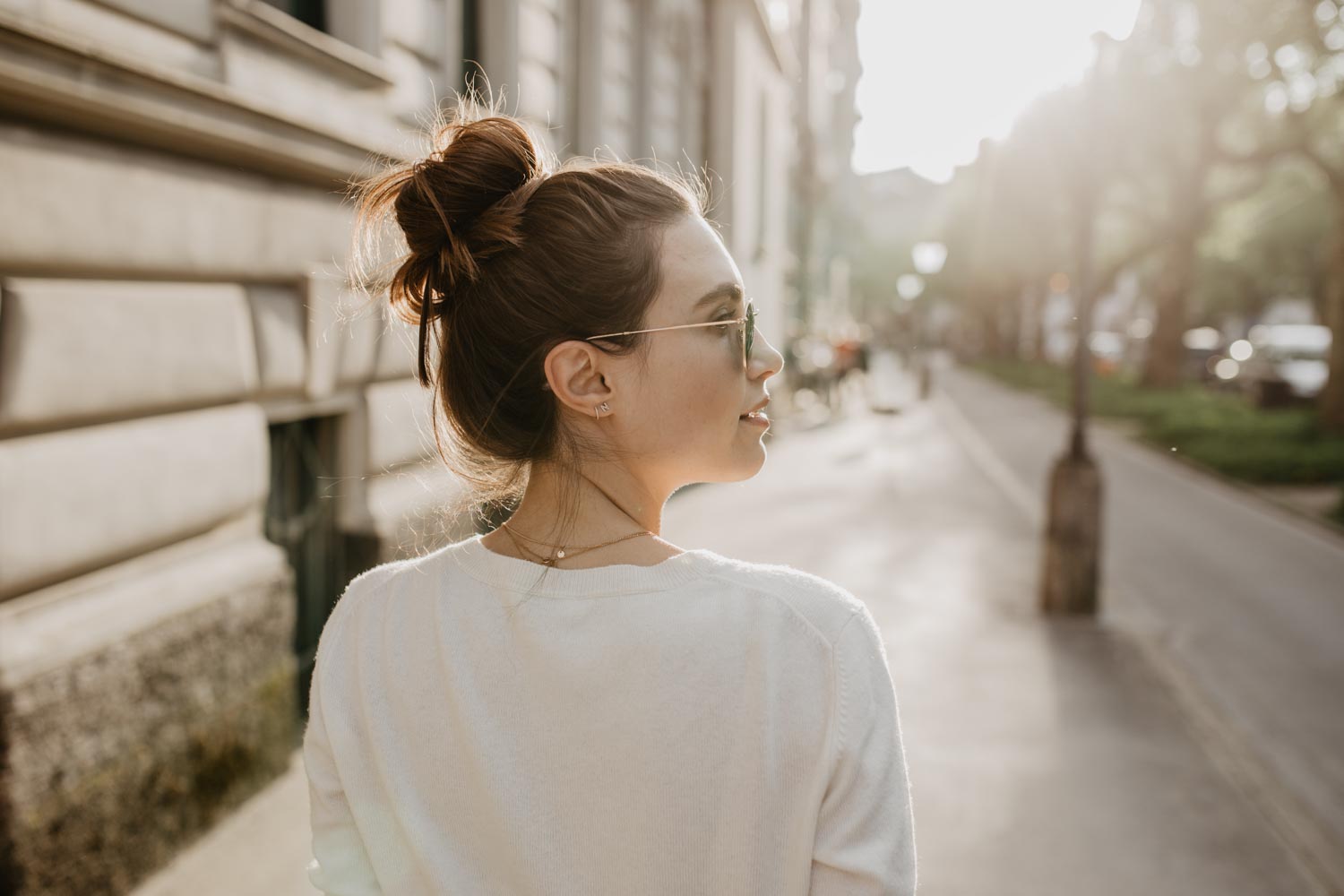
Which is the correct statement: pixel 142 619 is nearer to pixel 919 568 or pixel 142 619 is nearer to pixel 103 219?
pixel 103 219

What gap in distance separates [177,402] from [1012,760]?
3878 mm

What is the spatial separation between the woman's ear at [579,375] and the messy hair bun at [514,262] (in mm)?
20

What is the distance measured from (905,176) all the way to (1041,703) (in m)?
89.0

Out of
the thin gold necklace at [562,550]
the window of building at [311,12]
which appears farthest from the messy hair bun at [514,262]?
the window of building at [311,12]

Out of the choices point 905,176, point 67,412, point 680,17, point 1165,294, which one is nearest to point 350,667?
point 67,412

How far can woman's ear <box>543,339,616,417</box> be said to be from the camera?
4.42 ft

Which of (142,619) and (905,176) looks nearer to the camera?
(142,619)

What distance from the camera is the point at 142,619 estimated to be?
393cm

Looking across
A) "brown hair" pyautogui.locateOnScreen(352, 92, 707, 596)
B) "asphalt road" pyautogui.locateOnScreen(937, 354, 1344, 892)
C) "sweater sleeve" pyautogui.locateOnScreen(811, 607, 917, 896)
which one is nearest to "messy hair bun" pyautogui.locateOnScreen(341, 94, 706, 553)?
"brown hair" pyautogui.locateOnScreen(352, 92, 707, 596)

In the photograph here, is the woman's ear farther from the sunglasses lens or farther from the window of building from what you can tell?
the window of building

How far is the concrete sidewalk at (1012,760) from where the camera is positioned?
4.12m

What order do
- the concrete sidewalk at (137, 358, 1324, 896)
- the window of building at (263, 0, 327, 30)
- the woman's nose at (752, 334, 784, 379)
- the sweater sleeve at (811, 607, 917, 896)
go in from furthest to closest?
the window of building at (263, 0, 327, 30), the concrete sidewalk at (137, 358, 1324, 896), the woman's nose at (752, 334, 784, 379), the sweater sleeve at (811, 607, 917, 896)

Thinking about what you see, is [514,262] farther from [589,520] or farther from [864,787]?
[864,787]

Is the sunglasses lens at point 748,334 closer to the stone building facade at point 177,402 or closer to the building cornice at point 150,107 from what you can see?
the stone building facade at point 177,402
